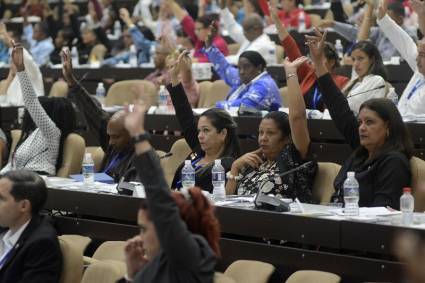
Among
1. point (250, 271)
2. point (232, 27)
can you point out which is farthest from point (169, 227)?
point (232, 27)

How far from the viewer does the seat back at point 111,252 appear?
4.61 m

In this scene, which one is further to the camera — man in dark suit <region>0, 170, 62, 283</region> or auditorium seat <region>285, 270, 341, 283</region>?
man in dark suit <region>0, 170, 62, 283</region>

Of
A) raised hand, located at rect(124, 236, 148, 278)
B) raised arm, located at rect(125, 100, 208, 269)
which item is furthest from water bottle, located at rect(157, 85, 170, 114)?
raised arm, located at rect(125, 100, 208, 269)

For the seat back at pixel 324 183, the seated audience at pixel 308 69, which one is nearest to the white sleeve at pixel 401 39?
the seated audience at pixel 308 69

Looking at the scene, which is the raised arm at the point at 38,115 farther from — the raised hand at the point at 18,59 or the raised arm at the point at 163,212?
the raised arm at the point at 163,212

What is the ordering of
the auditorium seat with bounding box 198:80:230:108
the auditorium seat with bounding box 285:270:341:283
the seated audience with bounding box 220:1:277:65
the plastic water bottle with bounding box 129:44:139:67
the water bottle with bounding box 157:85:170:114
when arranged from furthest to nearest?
1. the plastic water bottle with bounding box 129:44:139:67
2. the seated audience with bounding box 220:1:277:65
3. the auditorium seat with bounding box 198:80:230:108
4. the water bottle with bounding box 157:85:170:114
5. the auditorium seat with bounding box 285:270:341:283

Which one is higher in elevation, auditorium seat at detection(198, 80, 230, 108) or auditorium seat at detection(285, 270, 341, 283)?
auditorium seat at detection(198, 80, 230, 108)

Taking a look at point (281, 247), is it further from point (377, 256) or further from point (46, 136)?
point (46, 136)

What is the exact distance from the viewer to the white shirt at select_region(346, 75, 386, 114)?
6.52 meters

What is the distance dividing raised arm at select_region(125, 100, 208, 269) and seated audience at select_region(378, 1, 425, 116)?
315cm

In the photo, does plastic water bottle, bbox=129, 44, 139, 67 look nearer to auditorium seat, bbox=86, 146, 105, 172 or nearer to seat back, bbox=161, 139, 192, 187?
auditorium seat, bbox=86, 146, 105, 172

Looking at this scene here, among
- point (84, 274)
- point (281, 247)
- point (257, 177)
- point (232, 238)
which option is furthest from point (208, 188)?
point (84, 274)

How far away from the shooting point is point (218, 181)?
207 inches

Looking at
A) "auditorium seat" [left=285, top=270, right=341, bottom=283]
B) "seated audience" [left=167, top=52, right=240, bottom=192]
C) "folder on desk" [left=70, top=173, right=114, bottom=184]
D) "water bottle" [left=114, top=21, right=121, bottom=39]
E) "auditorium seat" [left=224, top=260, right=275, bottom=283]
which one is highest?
"water bottle" [left=114, top=21, right=121, bottom=39]
